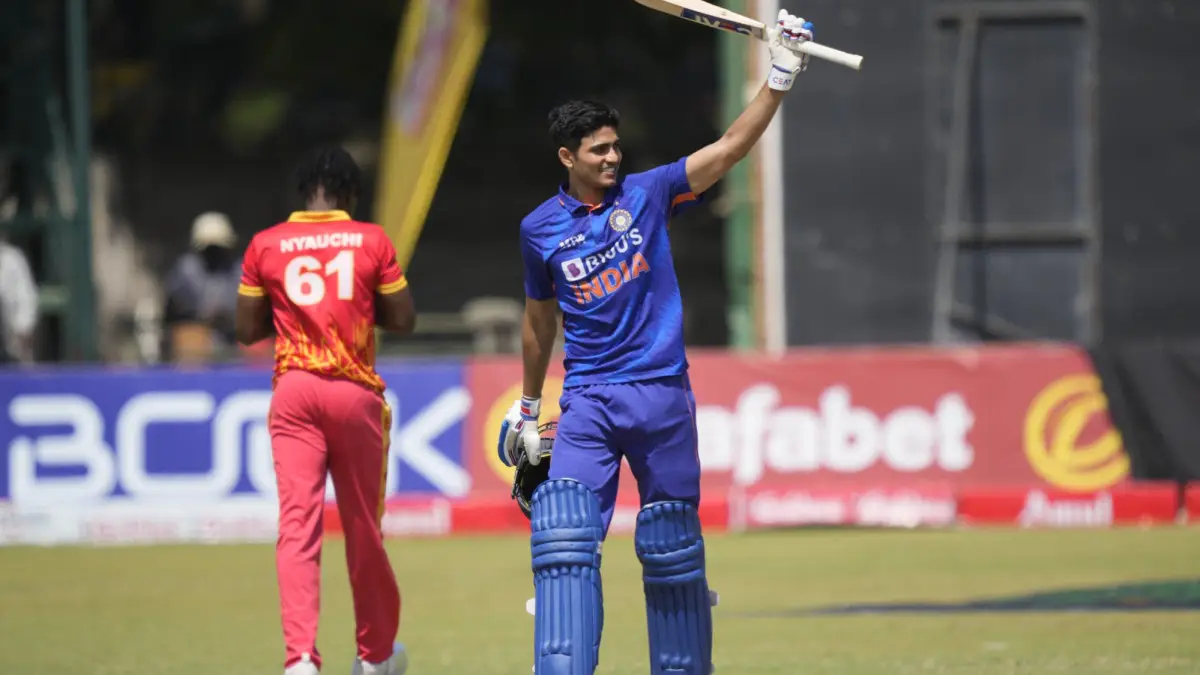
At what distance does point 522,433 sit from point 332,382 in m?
1.07

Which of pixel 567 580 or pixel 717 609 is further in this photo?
pixel 717 609

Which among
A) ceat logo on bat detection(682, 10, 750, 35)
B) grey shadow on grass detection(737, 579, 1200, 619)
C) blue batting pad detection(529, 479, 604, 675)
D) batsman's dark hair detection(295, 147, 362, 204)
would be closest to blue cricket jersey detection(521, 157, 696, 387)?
blue batting pad detection(529, 479, 604, 675)

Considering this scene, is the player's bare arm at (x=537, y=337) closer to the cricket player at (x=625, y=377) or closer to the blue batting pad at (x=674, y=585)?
the cricket player at (x=625, y=377)

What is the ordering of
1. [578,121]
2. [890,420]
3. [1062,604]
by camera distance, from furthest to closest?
[890,420]
[1062,604]
[578,121]

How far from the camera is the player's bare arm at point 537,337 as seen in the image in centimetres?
736

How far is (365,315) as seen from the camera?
827 centimetres

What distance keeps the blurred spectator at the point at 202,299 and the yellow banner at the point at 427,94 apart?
201cm

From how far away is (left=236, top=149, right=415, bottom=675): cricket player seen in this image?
812 centimetres

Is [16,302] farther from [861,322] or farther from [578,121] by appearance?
[578,121]

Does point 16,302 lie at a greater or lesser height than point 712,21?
lesser

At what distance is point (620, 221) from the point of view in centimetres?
712

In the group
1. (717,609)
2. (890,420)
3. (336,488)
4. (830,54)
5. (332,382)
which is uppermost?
(830,54)

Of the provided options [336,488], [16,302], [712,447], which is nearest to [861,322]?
[712,447]

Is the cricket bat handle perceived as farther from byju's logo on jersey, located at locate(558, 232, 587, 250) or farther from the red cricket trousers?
the red cricket trousers
